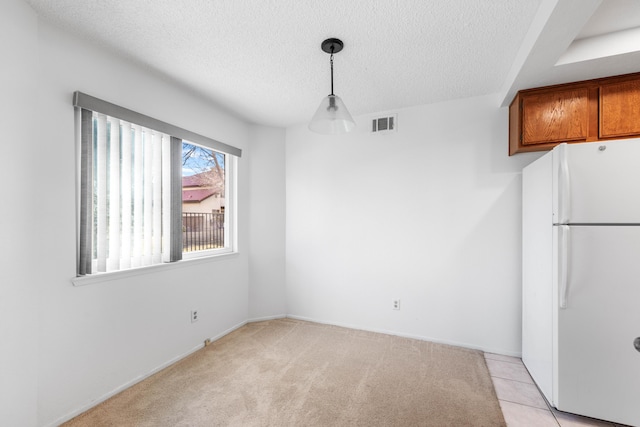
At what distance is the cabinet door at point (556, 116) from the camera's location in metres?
2.13

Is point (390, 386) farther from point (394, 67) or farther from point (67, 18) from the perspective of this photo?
point (67, 18)

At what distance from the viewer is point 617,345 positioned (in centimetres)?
172

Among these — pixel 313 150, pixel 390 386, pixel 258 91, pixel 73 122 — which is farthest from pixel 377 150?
pixel 73 122

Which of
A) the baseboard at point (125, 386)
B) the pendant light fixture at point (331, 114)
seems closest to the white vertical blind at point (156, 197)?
the baseboard at point (125, 386)

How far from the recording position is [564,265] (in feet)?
5.89

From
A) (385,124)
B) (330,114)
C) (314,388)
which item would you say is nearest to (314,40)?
(330,114)

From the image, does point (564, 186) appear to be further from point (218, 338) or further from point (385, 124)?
point (218, 338)

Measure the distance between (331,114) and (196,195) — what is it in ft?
6.13

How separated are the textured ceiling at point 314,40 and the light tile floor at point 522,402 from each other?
237 centimetres

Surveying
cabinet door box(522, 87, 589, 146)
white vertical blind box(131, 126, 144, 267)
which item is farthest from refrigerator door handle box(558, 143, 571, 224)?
white vertical blind box(131, 126, 144, 267)

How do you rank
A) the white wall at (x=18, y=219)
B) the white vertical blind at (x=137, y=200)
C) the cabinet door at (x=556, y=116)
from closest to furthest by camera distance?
the white wall at (x=18, y=219) → the cabinet door at (x=556, y=116) → the white vertical blind at (x=137, y=200)

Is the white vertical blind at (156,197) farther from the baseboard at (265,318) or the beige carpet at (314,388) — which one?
the baseboard at (265,318)

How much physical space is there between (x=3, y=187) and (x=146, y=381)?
1.68 meters

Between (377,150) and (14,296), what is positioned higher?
(377,150)
